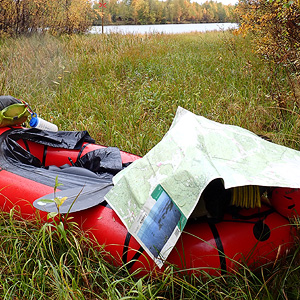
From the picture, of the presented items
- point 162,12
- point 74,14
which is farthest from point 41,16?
point 162,12

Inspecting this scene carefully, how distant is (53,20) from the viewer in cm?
776

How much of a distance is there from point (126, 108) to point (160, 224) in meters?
2.53

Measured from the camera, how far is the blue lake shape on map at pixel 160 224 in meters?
1.40

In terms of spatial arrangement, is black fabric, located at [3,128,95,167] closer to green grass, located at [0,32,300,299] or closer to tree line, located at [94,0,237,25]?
green grass, located at [0,32,300,299]

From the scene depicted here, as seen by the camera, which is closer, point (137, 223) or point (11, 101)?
point (137, 223)

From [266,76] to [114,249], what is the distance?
11.3 ft

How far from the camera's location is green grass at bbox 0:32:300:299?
140 cm

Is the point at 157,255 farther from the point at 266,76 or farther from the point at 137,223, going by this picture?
the point at 266,76

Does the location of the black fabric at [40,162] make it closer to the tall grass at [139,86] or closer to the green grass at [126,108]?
the green grass at [126,108]

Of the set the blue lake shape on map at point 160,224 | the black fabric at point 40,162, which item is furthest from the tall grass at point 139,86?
the blue lake shape on map at point 160,224

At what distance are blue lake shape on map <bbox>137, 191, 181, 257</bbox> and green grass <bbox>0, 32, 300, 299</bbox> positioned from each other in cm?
14

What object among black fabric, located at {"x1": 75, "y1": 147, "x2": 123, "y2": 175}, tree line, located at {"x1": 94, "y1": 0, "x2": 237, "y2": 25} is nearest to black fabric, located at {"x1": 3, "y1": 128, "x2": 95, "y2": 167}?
black fabric, located at {"x1": 75, "y1": 147, "x2": 123, "y2": 175}

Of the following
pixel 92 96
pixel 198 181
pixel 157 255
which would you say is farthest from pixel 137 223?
pixel 92 96

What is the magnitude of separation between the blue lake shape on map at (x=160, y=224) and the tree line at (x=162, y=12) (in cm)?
661
